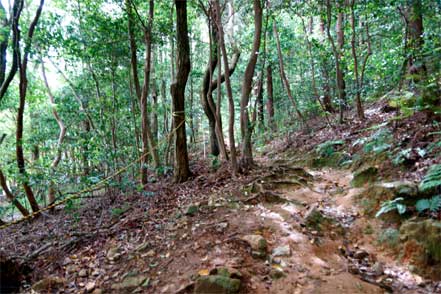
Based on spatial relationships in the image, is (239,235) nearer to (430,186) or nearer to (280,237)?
(280,237)

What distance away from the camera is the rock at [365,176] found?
485 cm

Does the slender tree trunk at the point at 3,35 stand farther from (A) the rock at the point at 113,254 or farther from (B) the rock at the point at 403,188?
(B) the rock at the point at 403,188

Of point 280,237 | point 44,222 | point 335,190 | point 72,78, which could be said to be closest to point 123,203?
point 44,222

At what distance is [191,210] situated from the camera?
16.1ft

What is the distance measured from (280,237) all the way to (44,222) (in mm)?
5612

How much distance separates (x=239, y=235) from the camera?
386 centimetres

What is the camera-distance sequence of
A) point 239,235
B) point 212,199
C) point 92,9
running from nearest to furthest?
point 239,235 → point 212,199 → point 92,9

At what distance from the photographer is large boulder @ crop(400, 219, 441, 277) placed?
3070 mm

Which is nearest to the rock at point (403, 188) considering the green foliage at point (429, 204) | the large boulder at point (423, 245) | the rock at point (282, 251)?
the green foliage at point (429, 204)

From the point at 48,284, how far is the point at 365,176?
16.3 ft

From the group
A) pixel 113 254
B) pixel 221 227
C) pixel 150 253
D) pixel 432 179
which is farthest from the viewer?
pixel 221 227

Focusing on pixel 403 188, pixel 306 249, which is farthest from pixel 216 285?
pixel 403 188

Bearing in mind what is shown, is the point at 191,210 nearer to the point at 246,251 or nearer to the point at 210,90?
the point at 246,251

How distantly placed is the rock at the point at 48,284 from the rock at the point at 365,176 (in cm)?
468
